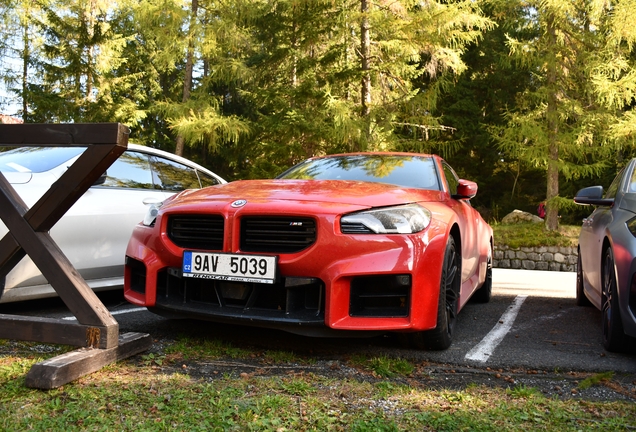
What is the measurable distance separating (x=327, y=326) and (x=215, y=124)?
41.3 feet

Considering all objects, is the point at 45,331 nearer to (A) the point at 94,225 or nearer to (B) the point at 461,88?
(A) the point at 94,225

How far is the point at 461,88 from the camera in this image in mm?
22688

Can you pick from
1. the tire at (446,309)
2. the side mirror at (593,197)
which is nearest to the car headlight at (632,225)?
the side mirror at (593,197)

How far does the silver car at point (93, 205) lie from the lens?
432 centimetres

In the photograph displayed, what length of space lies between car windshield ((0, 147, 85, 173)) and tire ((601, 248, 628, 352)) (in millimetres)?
4017

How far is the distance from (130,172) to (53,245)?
7.54ft

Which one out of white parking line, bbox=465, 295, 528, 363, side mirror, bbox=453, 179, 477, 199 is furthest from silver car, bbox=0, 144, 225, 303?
white parking line, bbox=465, 295, 528, 363

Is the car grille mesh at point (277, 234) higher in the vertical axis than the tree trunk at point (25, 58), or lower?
lower

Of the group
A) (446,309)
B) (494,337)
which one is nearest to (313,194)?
(446,309)

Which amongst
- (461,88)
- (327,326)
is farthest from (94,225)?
(461,88)

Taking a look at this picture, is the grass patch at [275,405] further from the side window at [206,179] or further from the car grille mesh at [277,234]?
the side window at [206,179]

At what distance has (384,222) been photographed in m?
3.27

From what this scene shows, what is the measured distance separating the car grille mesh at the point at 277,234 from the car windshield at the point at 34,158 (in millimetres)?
2063

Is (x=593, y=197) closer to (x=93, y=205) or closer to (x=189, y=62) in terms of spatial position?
(x=93, y=205)
